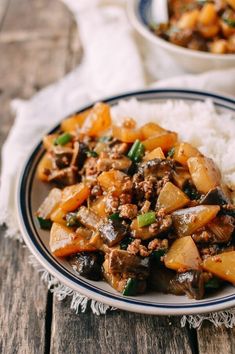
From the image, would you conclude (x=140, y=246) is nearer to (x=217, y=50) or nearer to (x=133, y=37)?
(x=217, y=50)

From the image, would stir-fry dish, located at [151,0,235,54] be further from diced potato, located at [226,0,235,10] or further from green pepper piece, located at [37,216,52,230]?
green pepper piece, located at [37,216,52,230]

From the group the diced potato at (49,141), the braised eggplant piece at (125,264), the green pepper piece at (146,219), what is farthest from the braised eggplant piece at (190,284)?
the diced potato at (49,141)

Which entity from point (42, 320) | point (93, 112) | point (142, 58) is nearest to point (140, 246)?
point (42, 320)

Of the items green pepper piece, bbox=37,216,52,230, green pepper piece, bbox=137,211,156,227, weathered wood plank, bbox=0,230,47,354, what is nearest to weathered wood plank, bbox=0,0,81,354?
weathered wood plank, bbox=0,230,47,354

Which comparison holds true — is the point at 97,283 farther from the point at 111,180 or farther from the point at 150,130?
the point at 150,130

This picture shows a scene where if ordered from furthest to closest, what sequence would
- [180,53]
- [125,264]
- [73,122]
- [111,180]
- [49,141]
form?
[180,53] < [73,122] < [49,141] < [111,180] < [125,264]

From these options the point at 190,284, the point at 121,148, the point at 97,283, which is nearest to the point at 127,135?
the point at 121,148

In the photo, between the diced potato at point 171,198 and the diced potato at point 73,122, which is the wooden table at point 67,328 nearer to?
the diced potato at point 171,198
